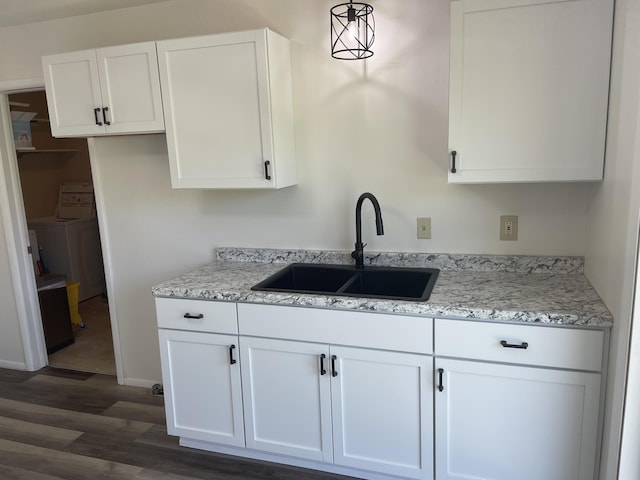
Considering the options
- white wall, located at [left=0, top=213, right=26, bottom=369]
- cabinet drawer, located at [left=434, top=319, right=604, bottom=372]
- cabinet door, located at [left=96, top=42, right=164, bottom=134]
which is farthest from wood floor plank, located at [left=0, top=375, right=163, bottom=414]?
cabinet drawer, located at [left=434, top=319, right=604, bottom=372]

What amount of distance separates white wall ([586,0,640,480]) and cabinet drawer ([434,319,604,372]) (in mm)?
81

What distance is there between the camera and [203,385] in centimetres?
234

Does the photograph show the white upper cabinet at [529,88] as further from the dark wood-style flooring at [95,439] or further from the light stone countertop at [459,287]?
the dark wood-style flooring at [95,439]

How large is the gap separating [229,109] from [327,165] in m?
0.58

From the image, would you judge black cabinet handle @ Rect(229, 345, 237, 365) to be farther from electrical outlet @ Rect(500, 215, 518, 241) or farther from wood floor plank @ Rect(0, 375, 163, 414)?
electrical outlet @ Rect(500, 215, 518, 241)

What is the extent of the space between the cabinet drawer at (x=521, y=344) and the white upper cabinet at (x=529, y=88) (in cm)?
61

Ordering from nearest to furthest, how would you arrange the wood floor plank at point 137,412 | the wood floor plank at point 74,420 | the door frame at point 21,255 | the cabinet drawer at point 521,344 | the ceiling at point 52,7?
1. the cabinet drawer at point 521,344
2. the ceiling at point 52,7
3. the wood floor plank at point 74,420
4. the wood floor plank at point 137,412
5. the door frame at point 21,255

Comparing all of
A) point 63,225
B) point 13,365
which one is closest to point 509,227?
point 13,365

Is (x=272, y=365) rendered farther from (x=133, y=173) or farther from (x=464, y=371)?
(x=133, y=173)

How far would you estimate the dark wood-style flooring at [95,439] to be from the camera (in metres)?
2.34

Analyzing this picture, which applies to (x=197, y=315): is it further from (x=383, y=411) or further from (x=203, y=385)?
(x=383, y=411)

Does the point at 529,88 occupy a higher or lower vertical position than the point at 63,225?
higher

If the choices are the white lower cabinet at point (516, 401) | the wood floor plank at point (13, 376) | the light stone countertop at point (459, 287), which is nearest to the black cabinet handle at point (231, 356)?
the light stone countertop at point (459, 287)

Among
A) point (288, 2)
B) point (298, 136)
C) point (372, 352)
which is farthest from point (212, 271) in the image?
point (288, 2)
